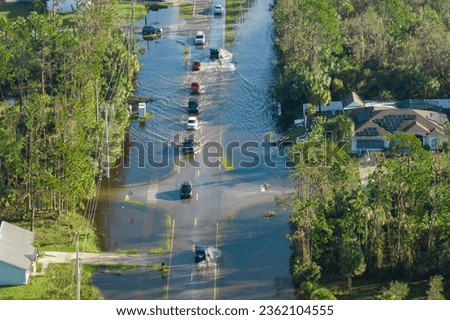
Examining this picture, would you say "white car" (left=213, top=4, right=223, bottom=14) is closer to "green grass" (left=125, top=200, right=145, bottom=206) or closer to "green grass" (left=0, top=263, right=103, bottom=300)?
"green grass" (left=125, top=200, right=145, bottom=206)

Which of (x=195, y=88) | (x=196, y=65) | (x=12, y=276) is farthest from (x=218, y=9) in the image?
(x=12, y=276)

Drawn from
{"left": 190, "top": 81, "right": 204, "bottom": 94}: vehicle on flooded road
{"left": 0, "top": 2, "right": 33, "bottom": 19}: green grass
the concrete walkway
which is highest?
{"left": 0, "top": 2, "right": 33, "bottom": 19}: green grass

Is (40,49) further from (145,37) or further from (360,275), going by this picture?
(360,275)

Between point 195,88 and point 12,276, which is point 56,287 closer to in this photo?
point 12,276

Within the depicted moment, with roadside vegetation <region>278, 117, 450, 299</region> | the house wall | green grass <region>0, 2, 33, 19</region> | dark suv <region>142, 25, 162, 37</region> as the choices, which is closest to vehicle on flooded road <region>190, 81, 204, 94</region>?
dark suv <region>142, 25, 162, 37</region>

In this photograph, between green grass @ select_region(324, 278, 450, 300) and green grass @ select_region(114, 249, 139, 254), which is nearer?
green grass @ select_region(324, 278, 450, 300)

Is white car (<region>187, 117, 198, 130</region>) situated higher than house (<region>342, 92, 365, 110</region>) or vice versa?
house (<region>342, 92, 365, 110</region>)
